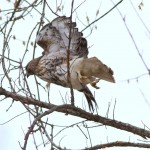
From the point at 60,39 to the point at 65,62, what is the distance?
24 centimetres

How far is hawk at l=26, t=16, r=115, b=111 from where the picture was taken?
397 centimetres

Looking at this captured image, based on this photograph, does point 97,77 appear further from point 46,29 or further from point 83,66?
point 46,29

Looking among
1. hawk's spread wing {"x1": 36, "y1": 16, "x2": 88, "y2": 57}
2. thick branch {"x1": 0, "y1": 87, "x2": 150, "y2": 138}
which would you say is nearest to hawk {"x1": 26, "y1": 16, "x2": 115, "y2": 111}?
hawk's spread wing {"x1": 36, "y1": 16, "x2": 88, "y2": 57}

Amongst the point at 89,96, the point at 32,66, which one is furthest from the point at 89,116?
the point at 32,66

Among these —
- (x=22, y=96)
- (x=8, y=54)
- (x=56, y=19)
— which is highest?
(x=56, y=19)

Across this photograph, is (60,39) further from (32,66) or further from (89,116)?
(89,116)

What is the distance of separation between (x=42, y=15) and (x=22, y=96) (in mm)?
689

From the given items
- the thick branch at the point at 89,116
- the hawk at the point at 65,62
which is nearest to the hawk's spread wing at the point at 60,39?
the hawk at the point at 65,62

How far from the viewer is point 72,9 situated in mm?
3113

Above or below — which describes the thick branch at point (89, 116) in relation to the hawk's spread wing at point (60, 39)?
below

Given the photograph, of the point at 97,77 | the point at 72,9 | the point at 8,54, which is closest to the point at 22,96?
the point at 8,54

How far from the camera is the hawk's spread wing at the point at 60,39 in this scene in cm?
410

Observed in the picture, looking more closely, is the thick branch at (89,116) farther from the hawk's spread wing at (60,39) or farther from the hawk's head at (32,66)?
the hawk's head at (32,66)

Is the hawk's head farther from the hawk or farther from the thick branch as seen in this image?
the thick branch
